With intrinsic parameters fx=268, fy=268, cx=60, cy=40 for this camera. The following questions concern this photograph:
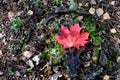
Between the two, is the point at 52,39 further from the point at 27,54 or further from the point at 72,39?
the point at 72,39

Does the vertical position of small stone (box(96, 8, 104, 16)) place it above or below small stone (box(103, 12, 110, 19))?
above

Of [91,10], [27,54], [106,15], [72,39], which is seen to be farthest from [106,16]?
[27,54]

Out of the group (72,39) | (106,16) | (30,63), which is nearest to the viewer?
(72,39)

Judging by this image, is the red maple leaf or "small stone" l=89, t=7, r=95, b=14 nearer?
the red maple leaf

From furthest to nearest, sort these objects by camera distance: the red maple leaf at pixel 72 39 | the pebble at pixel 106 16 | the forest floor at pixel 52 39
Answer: the pebble at pixel 106 16
the forest floor at pixel 52 39
the red maple leaf at pixel 72 39

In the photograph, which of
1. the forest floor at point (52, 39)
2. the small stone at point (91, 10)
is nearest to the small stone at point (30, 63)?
the forest floor at point (52, 39)

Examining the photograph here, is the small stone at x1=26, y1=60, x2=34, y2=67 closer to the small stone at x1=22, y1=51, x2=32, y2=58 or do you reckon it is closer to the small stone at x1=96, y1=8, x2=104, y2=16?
the small stone at x1=22, y1=51, x2=32, y2=58

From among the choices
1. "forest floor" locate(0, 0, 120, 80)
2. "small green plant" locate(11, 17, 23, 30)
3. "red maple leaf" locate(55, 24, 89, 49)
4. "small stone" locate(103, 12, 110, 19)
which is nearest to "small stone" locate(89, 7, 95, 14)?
"forest floor" locate(0, 0, 120, 80)

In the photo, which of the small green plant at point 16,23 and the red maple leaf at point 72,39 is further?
the small green plant at point 16,23

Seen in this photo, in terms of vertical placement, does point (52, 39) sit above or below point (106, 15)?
below

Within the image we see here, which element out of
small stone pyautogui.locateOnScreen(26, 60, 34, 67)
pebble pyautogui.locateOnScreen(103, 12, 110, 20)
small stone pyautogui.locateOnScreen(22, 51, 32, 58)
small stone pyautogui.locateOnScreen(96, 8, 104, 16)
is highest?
small stone pyautogui.locateOnScreen(96, 8, 104, 16)

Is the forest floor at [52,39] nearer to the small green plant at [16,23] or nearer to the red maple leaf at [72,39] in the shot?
the small green plant at [16,23]

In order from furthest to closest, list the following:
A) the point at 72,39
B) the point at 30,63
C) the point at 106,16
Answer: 1. the point at 106,16
2. the point at 30,63
3. the point at 72,39
